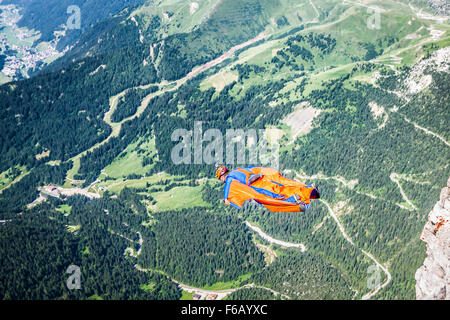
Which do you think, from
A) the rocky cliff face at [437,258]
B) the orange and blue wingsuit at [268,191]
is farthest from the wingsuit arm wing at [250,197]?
the rocky cliff face at [437,258]

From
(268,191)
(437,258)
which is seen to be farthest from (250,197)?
(437,258)

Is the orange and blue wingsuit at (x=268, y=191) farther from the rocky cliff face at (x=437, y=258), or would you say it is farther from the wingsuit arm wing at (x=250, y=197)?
the rocky cliff face at (x=437, y=258)

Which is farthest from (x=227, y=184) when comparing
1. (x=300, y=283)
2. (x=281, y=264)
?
(x=281, y=264)

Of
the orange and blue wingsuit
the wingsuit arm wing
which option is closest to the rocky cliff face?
the orange and blue wingsuit

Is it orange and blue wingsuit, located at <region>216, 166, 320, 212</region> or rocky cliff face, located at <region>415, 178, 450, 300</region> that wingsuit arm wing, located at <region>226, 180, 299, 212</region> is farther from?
rocky cliff face, located at <region>415, 178, 450, 300</region>

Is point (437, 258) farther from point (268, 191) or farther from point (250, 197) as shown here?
point (250, 197)
